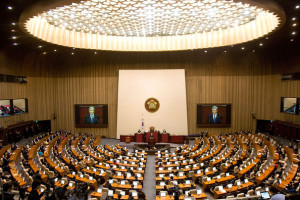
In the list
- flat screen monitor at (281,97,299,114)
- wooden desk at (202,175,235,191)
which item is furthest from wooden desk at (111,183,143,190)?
flat screen monitor at (281,97,299,114)

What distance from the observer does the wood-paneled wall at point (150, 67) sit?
24344 mm

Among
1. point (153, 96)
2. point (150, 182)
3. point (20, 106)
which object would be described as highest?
point (153, 96)

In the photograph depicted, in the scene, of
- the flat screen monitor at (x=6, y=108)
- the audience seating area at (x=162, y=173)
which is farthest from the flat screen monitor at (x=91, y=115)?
the audience seating area at (x=162, y=173)

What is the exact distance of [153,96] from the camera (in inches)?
972

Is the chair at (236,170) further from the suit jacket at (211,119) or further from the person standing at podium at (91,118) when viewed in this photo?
the person standing at podium at (91,118)

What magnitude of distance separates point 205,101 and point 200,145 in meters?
6.72

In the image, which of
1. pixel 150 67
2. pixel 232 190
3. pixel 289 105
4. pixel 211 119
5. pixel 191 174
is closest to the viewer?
pixel 232 190

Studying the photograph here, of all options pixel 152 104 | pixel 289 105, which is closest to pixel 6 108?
pixel 152 104

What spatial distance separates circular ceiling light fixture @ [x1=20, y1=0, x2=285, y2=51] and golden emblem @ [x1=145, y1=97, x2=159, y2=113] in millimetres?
5398

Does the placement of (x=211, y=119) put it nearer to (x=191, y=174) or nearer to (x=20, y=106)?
(x=191, y=174)

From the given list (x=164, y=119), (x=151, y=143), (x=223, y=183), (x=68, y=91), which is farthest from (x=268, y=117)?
(x=68, y=91)

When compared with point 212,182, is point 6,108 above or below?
above

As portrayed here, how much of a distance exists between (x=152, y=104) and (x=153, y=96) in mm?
871

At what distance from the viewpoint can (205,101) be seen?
25266 mm
